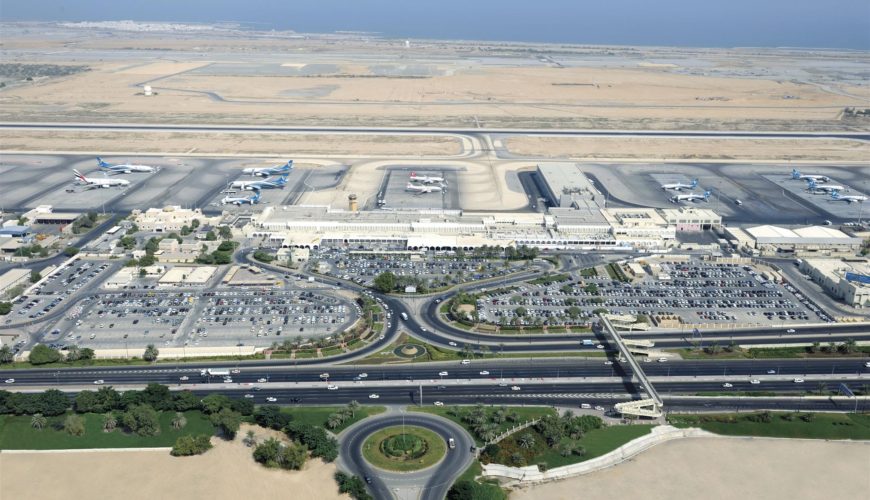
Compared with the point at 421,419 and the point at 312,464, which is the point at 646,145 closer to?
the point at 421,419

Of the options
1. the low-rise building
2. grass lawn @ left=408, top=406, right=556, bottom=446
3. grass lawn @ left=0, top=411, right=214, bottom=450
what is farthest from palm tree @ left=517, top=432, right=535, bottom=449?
the low-rise building

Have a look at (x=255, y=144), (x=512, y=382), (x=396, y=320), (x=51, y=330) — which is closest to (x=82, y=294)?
(x=51, y=330)

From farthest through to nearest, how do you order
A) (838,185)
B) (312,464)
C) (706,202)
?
1. (838,185)
2. (706,202)
3. (312,464)

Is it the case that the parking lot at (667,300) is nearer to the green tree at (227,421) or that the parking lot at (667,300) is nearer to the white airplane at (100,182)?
the green tree at (227,421)

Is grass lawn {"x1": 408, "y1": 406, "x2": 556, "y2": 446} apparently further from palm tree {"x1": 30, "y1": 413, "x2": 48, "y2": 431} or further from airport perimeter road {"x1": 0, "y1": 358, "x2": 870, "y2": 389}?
palm tree {"x1": 30, "y1": 413, "x2": 48, "y2": 431}

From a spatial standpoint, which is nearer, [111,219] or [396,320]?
[396,320]

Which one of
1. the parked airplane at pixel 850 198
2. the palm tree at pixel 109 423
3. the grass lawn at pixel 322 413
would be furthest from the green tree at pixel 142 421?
the parked airplane at pixel 850 198
